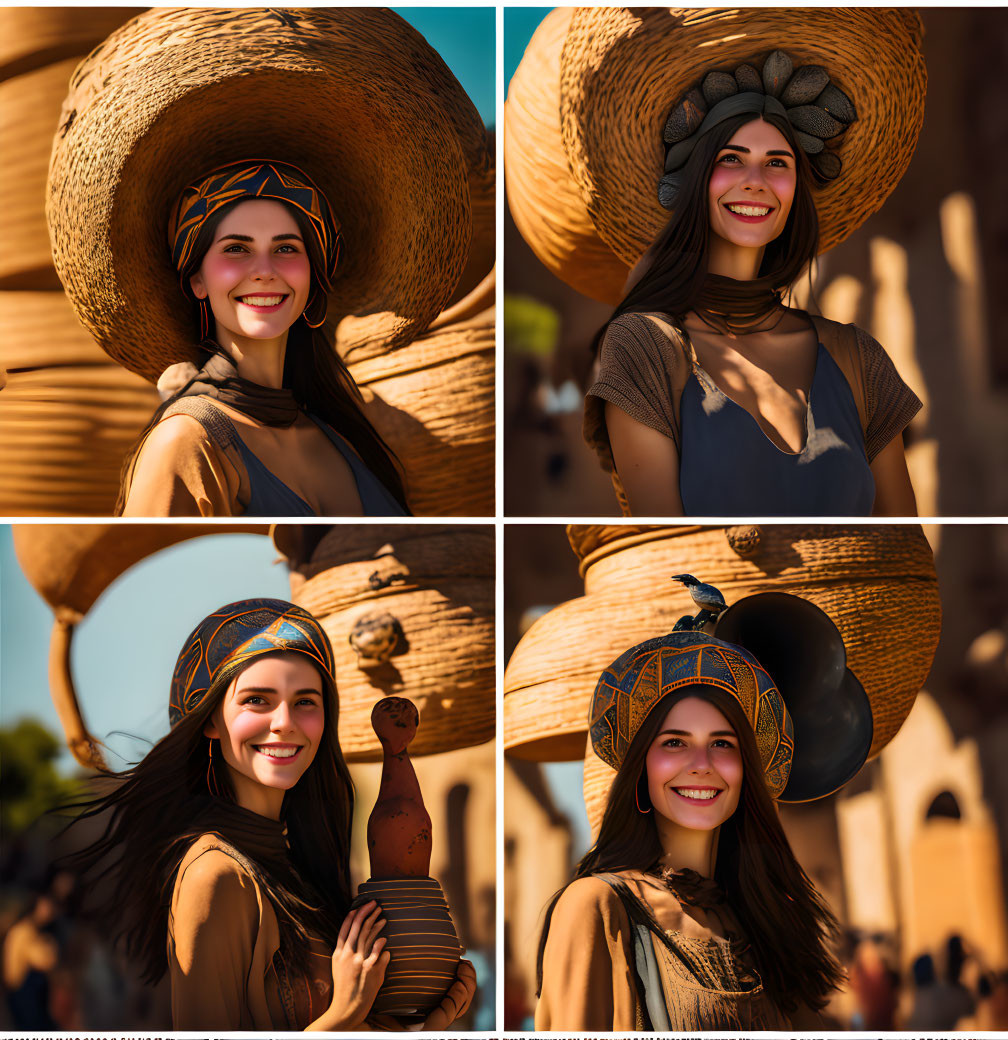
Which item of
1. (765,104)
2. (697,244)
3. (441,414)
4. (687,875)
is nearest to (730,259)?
(697,244)

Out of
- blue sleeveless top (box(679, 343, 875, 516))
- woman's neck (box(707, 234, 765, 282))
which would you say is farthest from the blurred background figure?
woman's neck (box(707, 234, 765, 282))

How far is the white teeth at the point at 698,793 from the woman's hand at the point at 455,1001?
43cm

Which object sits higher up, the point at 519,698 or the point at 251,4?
the point at 251,4

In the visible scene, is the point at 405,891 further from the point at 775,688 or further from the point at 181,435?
the point at 181,435

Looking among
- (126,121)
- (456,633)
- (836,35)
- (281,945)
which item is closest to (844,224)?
(836,35)

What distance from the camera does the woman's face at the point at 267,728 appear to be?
2498 mm

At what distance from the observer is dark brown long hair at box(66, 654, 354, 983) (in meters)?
2.48

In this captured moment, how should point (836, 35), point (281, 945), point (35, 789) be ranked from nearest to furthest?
point (281, 945), point (35, 789), point (836, 35)

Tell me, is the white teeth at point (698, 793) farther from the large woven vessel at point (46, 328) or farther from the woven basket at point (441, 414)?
the large woven vessel at point (46, 328)

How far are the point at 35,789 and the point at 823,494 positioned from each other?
4.52ft

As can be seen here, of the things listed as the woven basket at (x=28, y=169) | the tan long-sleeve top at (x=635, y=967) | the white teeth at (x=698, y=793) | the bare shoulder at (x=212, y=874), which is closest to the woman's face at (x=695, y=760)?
the white teeth at (x=698, y=793)

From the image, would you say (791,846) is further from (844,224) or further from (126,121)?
(126,121)

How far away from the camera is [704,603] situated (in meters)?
2.67

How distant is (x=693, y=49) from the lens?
9.04 ft
